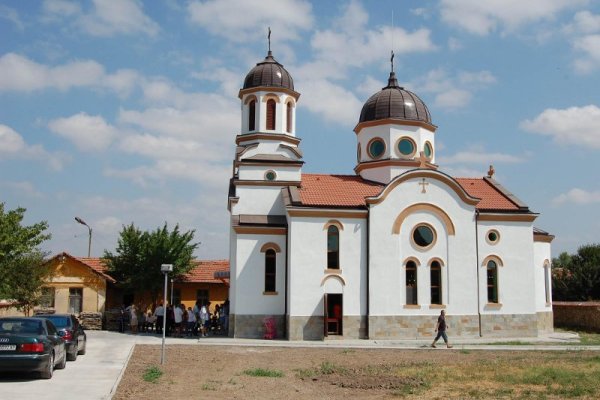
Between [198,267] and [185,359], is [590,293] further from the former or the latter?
[185,359]

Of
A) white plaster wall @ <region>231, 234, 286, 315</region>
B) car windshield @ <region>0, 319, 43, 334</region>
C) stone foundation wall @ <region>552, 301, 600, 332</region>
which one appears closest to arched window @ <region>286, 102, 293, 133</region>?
white plaster wall @ <region>231, 234, 286, 315</region>

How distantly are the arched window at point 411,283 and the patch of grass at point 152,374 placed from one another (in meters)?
13.8

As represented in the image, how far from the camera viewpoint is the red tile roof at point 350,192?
28203mm

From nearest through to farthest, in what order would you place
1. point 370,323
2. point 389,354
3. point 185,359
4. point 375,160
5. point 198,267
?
point 185,359 → point 389,354 → point 370,323 → point 375,160 → point 198,267

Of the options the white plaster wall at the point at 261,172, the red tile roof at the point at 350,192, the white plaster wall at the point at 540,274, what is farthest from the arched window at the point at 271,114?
the white plaster wall at the point at 540,274

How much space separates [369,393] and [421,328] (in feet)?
46.8

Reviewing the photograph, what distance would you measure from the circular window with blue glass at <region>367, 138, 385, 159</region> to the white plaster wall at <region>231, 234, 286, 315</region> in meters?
7.50

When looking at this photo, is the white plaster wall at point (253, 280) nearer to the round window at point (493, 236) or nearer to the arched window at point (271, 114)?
the arched window at point (271, 114)

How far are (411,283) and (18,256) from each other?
611 inches

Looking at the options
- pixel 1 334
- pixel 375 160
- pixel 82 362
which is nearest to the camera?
pixel 1 334

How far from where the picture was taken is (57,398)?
11.9 meters

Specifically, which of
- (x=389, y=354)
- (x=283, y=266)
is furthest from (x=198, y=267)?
(x=389, y=354)

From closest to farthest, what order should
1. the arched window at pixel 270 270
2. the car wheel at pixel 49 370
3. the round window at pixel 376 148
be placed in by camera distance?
1. the car wheel at pixel 49 370
2. the arched window at pixel 270 270
3. the round window at pixel 376 148

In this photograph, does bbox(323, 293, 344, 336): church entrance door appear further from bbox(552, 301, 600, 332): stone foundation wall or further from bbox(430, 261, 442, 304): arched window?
bbox(552, 301, 600, 332): stone foundation wall
